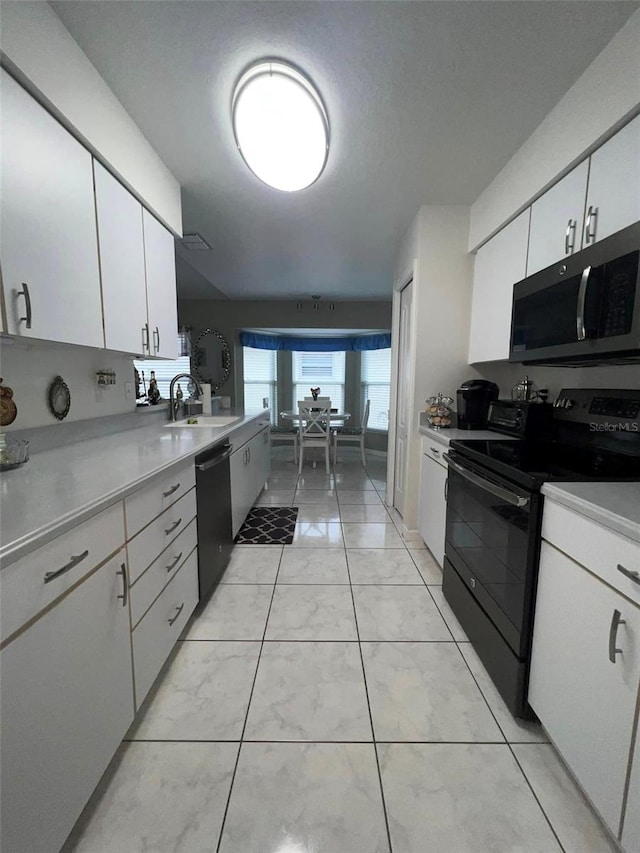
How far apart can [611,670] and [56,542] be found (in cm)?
136

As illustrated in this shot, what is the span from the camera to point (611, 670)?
82cm

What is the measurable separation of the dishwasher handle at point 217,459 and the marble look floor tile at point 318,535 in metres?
0.93

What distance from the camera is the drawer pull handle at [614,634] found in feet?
2.61

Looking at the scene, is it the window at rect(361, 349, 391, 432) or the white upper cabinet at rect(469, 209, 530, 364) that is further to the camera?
the window at rect(361, 349, 391, 432)

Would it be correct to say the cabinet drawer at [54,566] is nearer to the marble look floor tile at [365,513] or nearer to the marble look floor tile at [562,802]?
the marble look floor tile at [562,802]

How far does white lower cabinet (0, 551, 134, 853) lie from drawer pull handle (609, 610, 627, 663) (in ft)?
4.29

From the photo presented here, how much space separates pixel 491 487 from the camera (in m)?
1.31

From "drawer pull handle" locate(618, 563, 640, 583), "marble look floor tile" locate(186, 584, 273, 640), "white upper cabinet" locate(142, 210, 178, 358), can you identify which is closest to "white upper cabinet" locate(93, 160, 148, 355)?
"white upper cabinet" locate(142, 210, 178, 358)

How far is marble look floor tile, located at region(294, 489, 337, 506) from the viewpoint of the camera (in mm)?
3523

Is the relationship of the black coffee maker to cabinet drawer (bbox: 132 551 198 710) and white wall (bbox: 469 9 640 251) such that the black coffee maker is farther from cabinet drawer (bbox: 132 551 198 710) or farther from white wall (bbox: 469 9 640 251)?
cabinet drawer (bbox: 132 551 198 710)

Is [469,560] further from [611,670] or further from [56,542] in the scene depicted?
[56,542]

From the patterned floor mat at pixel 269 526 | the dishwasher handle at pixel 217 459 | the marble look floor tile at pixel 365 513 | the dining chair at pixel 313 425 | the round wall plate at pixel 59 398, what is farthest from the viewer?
the dining chair at pixel 313 425

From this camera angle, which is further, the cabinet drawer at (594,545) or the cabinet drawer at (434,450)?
the cabinet drawer at (434,450)

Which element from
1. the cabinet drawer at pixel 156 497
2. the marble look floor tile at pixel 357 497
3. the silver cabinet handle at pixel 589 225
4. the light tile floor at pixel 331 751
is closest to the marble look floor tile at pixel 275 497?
the marble look floor tile at pixel 357 497
